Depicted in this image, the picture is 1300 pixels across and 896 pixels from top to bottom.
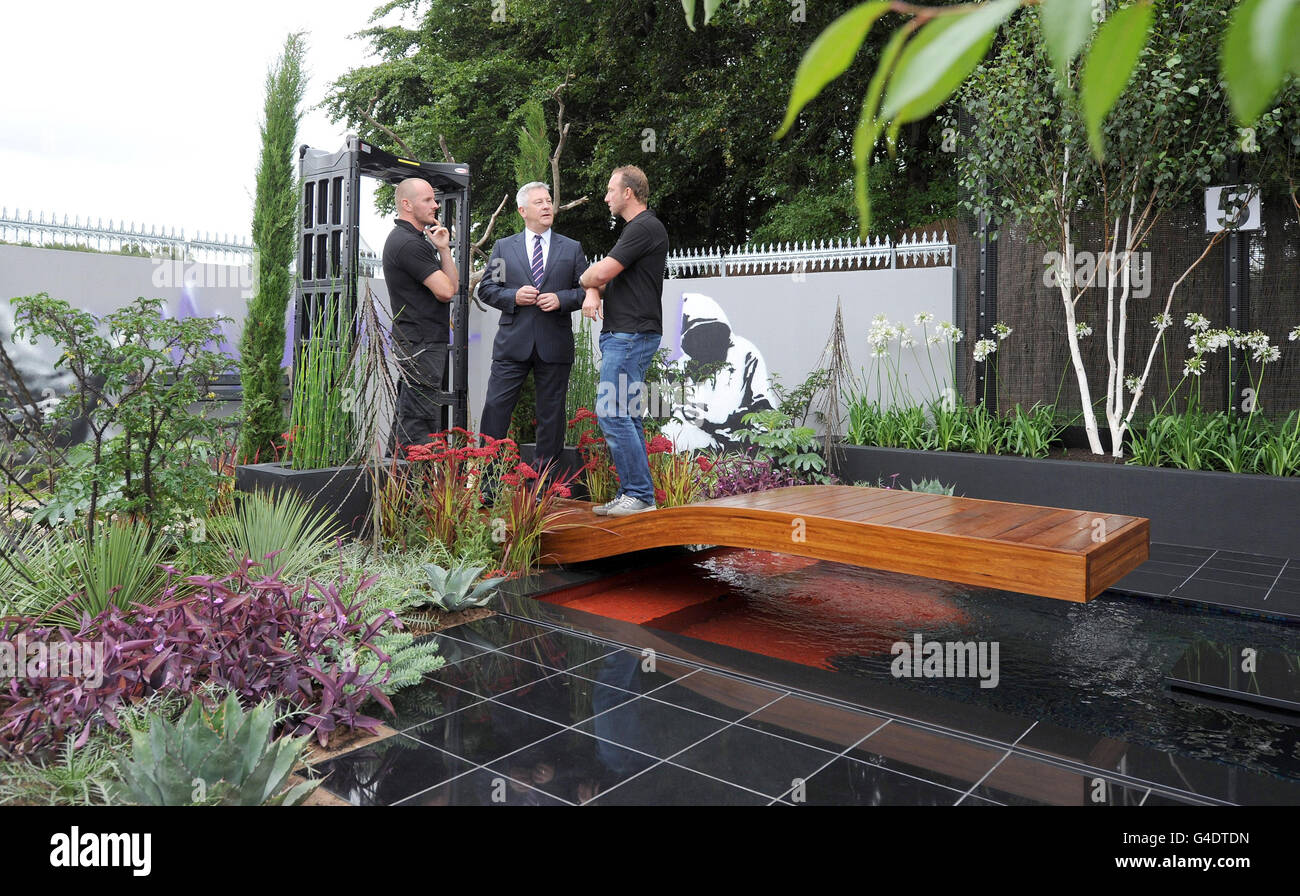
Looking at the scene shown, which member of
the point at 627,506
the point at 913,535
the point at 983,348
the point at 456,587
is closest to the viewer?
the point at 913,535

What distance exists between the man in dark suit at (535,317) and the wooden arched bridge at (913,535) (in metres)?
0.86

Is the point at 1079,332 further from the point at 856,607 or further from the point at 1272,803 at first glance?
the point at 1272,803

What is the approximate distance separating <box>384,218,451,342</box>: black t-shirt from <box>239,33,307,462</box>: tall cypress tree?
955mm

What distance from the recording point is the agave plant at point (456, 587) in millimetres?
3504

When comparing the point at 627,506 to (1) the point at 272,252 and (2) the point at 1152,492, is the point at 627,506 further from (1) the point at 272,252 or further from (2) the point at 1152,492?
(2) the point at 1152,492

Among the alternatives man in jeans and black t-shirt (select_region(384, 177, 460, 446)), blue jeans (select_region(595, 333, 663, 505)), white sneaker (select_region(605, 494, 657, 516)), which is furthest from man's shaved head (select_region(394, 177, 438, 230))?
white sneaker (select_region(605, 494, 657, 516))

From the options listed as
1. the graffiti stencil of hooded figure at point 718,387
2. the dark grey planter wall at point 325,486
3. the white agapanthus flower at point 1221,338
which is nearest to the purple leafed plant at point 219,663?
the dark grey planter wall at point 325,486

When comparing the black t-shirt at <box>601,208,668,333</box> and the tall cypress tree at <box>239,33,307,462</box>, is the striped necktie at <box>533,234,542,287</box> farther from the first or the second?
the tall cypress tree at <box>239,33,307,462</box>

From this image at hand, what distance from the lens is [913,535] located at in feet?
10.4

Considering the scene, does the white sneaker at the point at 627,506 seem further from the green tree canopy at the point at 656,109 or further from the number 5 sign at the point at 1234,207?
the green tree canopy at the point at 656,109

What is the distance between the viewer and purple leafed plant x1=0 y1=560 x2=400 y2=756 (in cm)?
217

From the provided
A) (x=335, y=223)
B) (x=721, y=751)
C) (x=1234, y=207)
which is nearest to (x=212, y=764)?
(x=721, y=751)

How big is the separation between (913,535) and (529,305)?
99.3 inches
